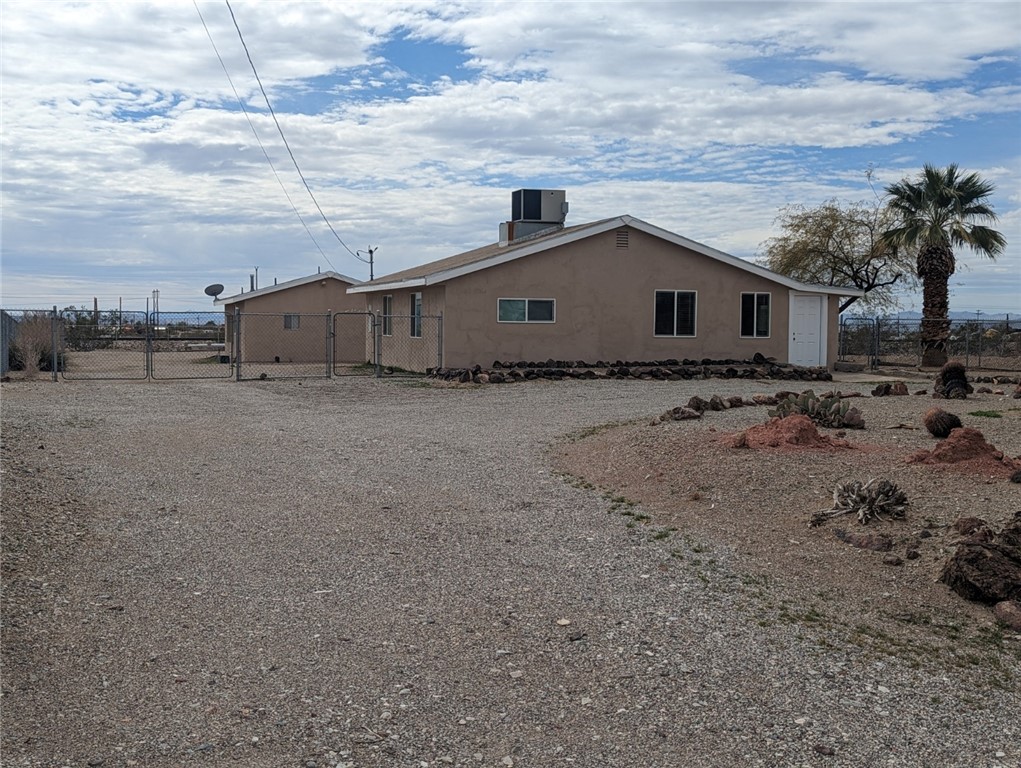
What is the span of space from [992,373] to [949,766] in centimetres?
2817

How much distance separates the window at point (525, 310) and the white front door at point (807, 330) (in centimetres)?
686

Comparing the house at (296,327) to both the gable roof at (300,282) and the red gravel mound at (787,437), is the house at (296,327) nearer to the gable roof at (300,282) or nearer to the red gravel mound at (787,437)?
the gable roof at (300,282)

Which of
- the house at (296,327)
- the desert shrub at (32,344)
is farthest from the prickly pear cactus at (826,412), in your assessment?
the house at (296,327)

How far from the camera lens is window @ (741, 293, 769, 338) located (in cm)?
2795

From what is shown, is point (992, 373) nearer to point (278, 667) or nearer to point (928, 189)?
point (928, 189)

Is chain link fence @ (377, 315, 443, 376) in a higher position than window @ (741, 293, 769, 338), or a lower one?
lower

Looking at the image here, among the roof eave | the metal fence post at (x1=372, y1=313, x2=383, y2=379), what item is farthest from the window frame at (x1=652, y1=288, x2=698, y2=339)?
the metal fence post at (x1=372, y1=313, x2=383, y2=379)

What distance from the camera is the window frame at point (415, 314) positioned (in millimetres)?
27489

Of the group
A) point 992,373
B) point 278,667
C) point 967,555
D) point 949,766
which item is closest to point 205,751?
point 278,667

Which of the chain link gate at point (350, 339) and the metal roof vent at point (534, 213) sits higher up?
the metal roof vent at point (534, 213)

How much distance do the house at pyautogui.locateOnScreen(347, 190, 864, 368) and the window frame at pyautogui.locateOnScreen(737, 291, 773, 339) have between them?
0.03m

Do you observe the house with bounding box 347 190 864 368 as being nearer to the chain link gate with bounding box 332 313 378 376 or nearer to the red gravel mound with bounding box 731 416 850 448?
the chain link gate with bounding box 332 313 378 376

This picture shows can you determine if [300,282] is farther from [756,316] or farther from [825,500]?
[825,500]

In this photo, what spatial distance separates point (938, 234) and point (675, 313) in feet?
33.8
